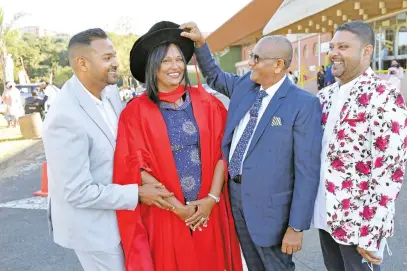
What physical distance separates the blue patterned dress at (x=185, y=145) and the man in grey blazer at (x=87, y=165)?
211mm

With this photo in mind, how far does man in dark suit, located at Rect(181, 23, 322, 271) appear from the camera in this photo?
2.14m


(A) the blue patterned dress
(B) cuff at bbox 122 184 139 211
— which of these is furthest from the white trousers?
(A) the blue patterned dress

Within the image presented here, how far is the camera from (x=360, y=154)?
6.61 ft

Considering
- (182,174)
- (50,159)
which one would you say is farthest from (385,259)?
(50,159)

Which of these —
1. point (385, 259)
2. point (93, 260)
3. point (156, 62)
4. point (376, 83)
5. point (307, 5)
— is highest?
point (307, 5)

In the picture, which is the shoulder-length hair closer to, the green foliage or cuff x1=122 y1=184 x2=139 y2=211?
cuff x1=122 y1=184 x2=139 y2=211

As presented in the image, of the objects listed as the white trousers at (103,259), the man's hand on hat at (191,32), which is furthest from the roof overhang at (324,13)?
the white trousers at (103,259)

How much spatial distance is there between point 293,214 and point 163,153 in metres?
0.84

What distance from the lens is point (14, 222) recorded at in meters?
4.91

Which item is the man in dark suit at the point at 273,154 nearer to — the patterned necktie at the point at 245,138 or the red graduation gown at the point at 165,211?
the patterned necktie at the point at 245,138

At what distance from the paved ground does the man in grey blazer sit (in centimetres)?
170

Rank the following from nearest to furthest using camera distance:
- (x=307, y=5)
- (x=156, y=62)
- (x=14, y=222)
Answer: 1. (x=156, y=62)
2. (x=14, y=222)
3. (x=307, y=5)

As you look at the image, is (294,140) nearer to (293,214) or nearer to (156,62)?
(293,214)

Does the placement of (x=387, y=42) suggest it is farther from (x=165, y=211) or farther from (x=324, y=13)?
(x=165, y=211)
